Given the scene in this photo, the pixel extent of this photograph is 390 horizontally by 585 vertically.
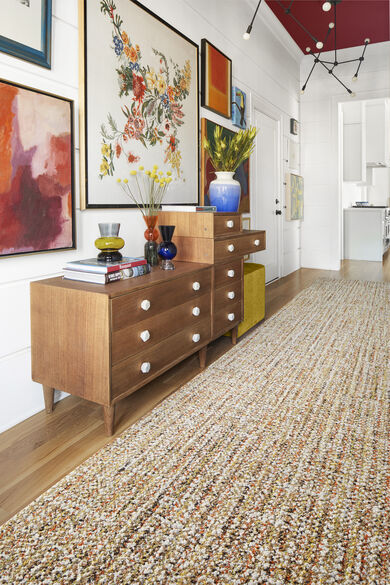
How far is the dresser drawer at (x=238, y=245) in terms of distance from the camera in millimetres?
2414

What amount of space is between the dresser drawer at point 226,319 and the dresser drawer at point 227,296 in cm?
2

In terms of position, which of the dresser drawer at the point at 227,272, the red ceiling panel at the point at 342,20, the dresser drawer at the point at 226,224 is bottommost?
the dresser drawer at the point at 227,272

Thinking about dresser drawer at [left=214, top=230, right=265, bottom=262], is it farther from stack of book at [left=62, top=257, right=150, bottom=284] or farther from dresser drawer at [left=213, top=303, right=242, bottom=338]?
stack of book at [left=62, top=257, right=150, bottom=284]


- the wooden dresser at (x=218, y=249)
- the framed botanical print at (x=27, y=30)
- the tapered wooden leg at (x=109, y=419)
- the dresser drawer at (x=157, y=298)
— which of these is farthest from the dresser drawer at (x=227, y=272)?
the framed botanical print at (x=27, y=30)

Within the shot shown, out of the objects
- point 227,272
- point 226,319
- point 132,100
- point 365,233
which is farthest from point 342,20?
point 226,319

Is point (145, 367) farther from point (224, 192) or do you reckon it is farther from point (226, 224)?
point (224, 192)

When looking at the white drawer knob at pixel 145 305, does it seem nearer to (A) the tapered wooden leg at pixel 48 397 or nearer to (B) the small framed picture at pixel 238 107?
(A) the tapered wooden leg at pixel 48 397

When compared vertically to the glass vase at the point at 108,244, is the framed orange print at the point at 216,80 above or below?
above

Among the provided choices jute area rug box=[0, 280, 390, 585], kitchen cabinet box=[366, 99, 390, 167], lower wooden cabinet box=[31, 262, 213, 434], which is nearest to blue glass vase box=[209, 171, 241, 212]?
lower wooden cabinet box=[31, 262, 213, 434]

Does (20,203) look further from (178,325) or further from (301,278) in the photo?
(301,278)

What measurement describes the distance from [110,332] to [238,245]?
1.29 m

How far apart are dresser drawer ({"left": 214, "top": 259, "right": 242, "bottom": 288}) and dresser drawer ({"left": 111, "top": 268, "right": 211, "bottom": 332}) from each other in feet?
0.35

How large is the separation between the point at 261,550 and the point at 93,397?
84 centimetres

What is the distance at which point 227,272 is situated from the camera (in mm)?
2572
